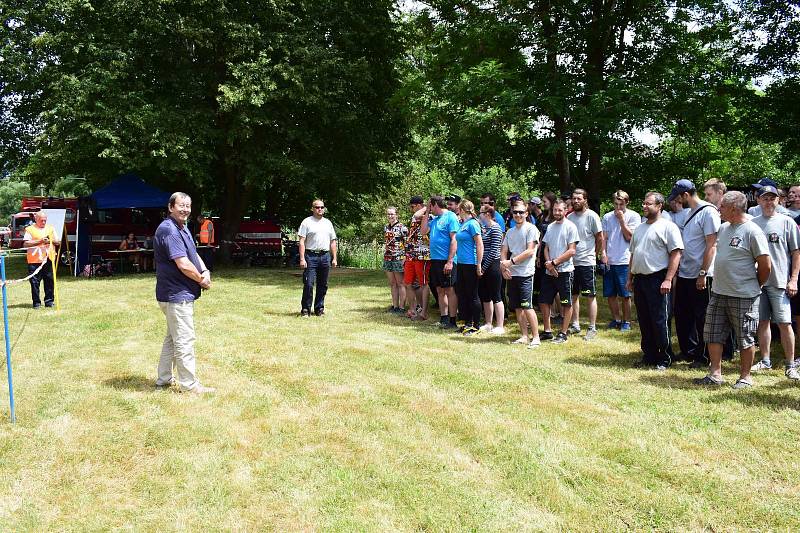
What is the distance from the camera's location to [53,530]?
316 centimetres

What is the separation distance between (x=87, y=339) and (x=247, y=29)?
12.6 metres

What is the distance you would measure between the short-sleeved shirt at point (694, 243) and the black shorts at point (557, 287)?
1.32 m

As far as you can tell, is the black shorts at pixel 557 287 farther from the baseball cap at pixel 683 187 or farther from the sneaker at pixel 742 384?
the sneaker at pixel 742 384

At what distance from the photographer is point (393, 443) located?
4230mm

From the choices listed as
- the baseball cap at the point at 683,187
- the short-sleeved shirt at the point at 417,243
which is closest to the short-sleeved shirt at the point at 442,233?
the short-sleeved shirt at the point at 417,243

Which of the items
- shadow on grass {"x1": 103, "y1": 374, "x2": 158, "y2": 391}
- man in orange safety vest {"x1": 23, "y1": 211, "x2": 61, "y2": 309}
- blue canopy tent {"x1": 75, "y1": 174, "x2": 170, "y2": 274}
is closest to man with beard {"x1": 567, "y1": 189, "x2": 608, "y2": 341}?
shadow on grass {"x1": 103, "y1": 374, "x2": 158, "y2": 391}

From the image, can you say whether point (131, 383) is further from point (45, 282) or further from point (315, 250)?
point (45, 282)

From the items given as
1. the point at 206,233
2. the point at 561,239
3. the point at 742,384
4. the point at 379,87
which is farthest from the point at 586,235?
the point at 379,87

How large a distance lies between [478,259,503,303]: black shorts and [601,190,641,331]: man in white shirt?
4.90ft

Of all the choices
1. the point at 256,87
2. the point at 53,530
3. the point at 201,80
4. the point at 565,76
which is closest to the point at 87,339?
the point at 53,530

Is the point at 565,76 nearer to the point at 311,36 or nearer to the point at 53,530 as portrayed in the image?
the point at 311,36

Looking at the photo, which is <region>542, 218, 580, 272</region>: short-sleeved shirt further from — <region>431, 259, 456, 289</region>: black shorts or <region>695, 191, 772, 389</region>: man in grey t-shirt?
<region>695, 191, 772, 389</region>: man in grey t-shirt

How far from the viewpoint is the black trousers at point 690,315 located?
21.3ft

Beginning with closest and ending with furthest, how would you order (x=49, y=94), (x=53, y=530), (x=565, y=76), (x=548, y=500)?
(x=53, y=530), (x=548, y=500), (x=565, y=76), (x=49, y=94)
